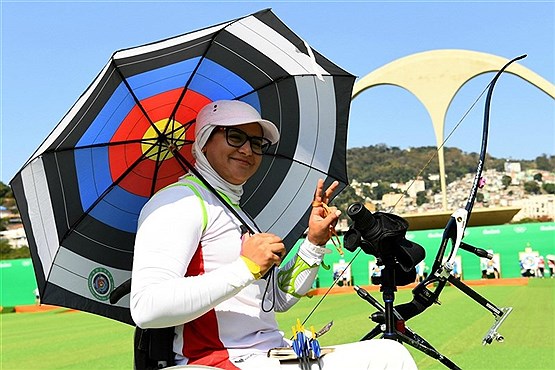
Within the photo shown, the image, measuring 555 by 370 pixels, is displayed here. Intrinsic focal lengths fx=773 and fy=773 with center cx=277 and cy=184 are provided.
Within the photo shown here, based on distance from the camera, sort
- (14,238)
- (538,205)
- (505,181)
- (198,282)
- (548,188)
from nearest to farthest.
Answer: (198,282) < (14,238) < (538,205) < (505,181) < (548,188)

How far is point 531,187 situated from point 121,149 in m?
88.8

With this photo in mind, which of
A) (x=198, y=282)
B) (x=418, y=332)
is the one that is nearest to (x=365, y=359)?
(x=198, y=282)

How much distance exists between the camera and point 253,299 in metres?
2.57

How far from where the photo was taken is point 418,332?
29.9 feet

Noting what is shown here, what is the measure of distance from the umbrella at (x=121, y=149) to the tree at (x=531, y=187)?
287 ft

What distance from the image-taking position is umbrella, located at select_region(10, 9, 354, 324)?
9.33ft

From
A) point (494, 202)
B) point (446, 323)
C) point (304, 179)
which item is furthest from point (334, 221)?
point (494, 202)

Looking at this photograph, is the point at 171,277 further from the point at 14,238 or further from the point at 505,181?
the point at 505,181

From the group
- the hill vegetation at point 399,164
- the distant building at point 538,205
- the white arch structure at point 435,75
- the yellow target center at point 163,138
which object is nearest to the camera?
the yellow target center at point 163,138

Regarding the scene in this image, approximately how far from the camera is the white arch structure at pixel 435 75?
32.3 metres

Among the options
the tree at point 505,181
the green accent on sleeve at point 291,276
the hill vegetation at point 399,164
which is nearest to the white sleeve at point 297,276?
the green accent on sleeve at point 291,276

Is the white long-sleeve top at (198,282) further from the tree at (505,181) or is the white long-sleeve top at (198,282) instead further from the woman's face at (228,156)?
the tree at (505,181)

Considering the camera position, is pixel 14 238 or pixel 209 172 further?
pixel 14 238

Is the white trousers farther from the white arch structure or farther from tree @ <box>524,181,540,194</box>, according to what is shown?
tree @ <box>524,181,540,194</box>
